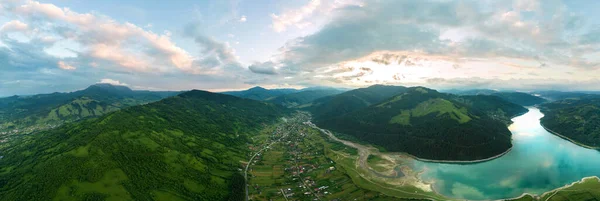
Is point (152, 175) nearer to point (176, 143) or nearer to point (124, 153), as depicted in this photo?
point (124, 153)

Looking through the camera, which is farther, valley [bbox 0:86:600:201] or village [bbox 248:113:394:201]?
village [bbox 248:113:394:201]

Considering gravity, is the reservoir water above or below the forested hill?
below

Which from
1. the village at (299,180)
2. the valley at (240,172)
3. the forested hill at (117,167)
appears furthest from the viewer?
the village at (299,180)

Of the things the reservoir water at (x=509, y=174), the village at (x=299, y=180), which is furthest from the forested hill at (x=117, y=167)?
the reservoir water at (x=509, y=174)

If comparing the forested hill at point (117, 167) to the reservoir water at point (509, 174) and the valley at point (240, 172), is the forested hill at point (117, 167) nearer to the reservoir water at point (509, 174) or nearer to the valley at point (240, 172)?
the valley at point (240, 172)

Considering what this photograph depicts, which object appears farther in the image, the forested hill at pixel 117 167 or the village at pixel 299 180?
the village at pixel 299 180

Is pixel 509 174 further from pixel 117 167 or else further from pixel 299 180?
pixel 117 167

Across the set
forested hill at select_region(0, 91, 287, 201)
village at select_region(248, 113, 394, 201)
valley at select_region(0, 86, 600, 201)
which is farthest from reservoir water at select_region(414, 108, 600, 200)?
forested hill at select_region(0, 91, 287, 201)

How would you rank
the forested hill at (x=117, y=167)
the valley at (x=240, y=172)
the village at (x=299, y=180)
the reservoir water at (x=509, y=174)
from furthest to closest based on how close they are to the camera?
the reservoir water at (x=509, y=174), the village at (x=299, y=180), the valley at (x=240, y=172), the forested hill at (x=117, y=167)

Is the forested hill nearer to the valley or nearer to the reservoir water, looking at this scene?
the valley
